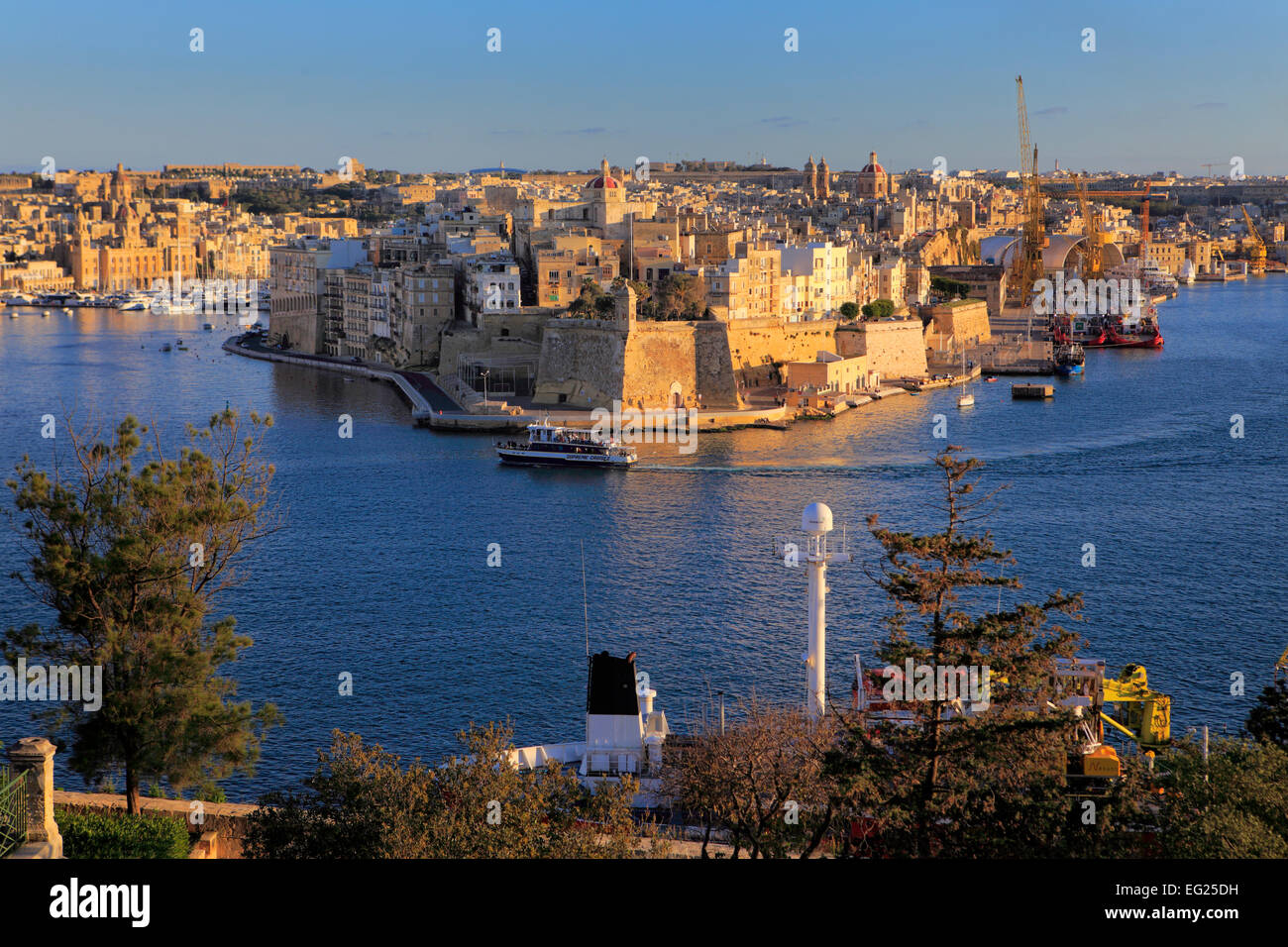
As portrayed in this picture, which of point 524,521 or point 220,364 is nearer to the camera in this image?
point 524,521

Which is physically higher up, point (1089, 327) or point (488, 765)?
point (1089, 327)

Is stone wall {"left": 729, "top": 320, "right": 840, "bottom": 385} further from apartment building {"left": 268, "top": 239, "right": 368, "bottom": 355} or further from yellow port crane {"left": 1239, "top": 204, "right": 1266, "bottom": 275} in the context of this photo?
yellow port crane {"left": 1239, "top": 204, "right": 1266, "bottom": 275}

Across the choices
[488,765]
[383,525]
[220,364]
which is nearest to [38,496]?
[488,765]

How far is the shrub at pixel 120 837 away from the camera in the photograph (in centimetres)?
471

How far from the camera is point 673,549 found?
12578 mm

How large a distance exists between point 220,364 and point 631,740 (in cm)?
2272

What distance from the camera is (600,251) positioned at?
24906mm

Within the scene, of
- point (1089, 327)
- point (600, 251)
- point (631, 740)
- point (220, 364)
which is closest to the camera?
point (631, 740)

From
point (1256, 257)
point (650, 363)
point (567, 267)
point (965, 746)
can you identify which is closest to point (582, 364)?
point (650, 363)

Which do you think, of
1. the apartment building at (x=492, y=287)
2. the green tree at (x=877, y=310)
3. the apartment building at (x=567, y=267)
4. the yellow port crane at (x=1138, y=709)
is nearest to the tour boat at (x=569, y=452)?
the apartment building at (x=492, y=287)

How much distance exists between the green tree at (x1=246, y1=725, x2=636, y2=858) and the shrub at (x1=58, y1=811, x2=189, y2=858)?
0.27 meters

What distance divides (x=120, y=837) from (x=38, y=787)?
976 mm
